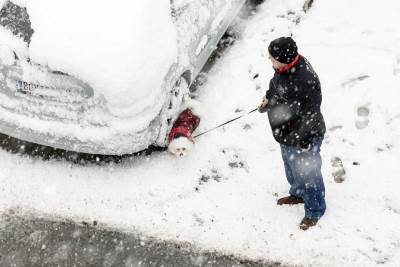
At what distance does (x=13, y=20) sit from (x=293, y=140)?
294 cm

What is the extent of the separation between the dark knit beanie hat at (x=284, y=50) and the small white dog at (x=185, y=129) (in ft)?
5.33

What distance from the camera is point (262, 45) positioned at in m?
6.35

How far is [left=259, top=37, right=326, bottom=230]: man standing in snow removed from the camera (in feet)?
12.1

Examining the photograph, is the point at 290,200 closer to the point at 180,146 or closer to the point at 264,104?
the point at 264,104

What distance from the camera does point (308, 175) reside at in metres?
4.16

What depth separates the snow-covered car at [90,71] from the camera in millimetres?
4488

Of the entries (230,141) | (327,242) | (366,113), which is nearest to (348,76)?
(366,113)

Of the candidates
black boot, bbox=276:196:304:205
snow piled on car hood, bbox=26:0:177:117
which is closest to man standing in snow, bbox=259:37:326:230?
black boot, bbox=276:196:304:205

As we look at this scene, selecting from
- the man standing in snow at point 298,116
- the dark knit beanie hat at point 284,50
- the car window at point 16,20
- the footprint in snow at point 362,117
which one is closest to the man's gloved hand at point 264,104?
the man standing in snow at point 298,116

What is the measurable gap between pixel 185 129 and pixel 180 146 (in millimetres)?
212

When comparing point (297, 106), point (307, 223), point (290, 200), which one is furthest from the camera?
point (290, 200)

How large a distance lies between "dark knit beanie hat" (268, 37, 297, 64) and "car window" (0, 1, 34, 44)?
238 centimetres

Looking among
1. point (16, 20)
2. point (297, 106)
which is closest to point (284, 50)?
point (297, 106)

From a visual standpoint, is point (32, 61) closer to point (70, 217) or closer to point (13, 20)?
point (13, 20)
